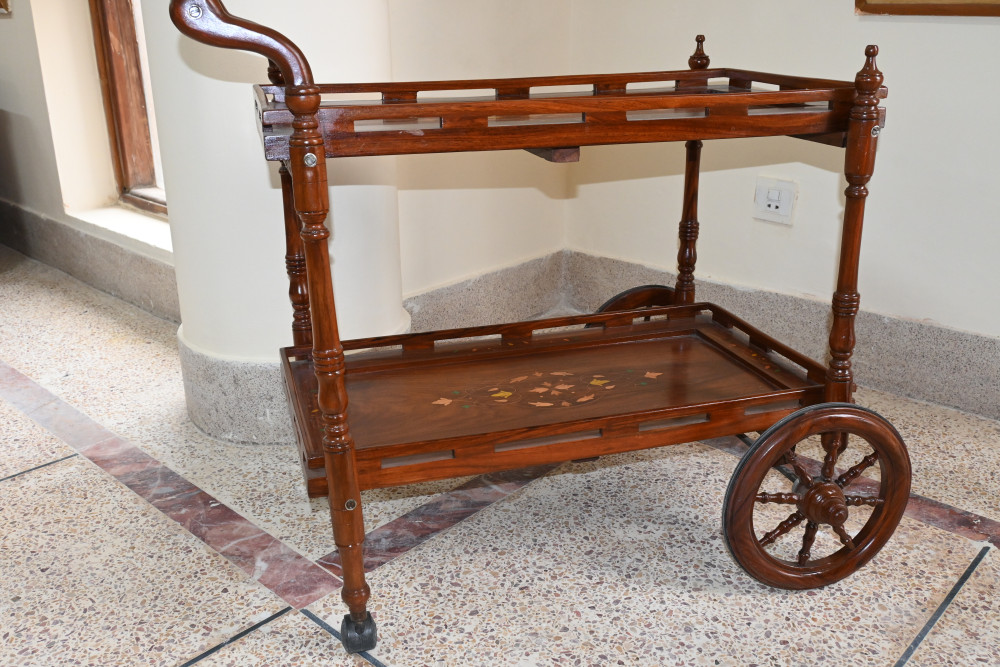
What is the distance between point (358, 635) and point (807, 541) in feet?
2.80

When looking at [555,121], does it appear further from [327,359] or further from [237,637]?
[237,637]

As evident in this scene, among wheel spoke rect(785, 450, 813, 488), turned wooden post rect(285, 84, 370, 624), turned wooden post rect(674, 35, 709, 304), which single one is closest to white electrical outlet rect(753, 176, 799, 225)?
turned wooden post rect(674, 35, 709, 304)

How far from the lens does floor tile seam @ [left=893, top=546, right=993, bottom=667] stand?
156 cm

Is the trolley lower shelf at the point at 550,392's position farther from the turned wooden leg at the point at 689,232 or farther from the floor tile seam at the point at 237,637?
the floor tile seam at the point at 237,637

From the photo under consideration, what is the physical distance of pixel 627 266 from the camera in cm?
306

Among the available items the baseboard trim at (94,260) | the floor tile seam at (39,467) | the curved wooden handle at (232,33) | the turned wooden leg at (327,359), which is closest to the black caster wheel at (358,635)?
the turned wooden leg at (327,359)

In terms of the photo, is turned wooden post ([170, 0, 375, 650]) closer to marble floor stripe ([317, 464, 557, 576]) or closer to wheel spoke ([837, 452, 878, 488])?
marble floor stripe ([317, 464, 557, 576])

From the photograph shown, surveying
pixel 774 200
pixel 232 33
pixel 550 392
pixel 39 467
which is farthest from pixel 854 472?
pixel 39 467

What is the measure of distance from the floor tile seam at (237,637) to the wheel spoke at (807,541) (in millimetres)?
982

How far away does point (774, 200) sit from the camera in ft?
8.68

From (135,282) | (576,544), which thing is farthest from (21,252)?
(576,544)

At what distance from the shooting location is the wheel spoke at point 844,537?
5.47 ft

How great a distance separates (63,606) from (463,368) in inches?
36.0

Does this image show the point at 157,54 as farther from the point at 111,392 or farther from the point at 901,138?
the point at 901,138
